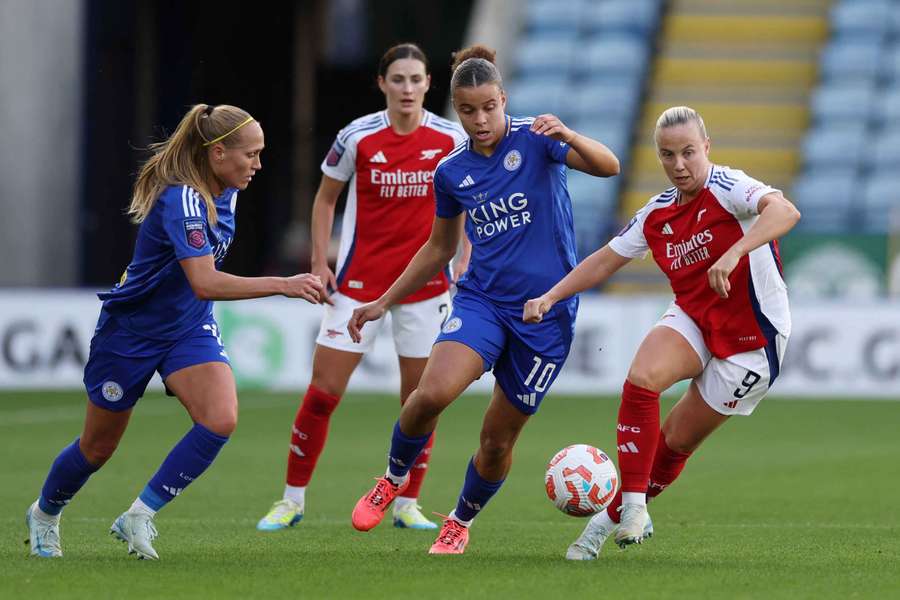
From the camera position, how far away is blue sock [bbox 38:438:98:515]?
20.2 ft

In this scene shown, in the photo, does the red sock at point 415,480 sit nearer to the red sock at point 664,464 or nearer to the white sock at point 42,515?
the red sock at point 664,464

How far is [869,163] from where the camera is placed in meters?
20.3

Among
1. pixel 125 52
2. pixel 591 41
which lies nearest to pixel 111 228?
pixel 125 52

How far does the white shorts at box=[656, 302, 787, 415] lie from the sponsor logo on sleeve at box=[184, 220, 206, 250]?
1.88m

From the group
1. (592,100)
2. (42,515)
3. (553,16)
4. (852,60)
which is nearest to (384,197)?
(42,515)

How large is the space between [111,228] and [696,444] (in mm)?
16614

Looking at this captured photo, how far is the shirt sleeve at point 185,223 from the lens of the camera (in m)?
5.83

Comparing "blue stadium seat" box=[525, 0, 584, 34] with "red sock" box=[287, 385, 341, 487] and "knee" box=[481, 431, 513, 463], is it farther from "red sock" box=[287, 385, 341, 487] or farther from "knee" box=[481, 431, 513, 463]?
"knee" box=[481, 431, 513, 463]

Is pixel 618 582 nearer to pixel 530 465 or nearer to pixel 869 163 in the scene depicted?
pixel 530 465

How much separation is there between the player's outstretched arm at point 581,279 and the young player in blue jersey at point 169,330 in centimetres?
124

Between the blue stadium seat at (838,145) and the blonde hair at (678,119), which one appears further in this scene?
the blue stadium seat at (838,145)

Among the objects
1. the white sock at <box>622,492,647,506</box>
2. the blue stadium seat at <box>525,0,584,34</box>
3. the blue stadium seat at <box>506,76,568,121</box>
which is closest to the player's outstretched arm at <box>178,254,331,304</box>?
the white sock at <box>622,492,647,506</box>

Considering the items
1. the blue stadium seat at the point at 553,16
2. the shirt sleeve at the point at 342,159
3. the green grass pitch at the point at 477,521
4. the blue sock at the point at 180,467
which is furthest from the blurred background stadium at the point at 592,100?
the blue sock at the point at 180,467

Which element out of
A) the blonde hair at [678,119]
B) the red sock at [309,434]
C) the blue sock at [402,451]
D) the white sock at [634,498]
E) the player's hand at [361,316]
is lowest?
the red sock at [309,434]
